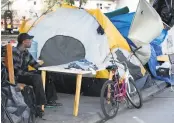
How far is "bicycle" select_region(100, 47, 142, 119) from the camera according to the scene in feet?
24.7

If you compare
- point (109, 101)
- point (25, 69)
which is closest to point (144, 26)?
point (109, 101)

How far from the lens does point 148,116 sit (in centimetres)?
795

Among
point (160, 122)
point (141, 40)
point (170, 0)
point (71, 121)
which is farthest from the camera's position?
point (170, 0)

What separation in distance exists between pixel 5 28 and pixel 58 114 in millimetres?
35964

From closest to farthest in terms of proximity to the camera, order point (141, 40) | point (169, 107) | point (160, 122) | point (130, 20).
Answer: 1. point (160, 122)
2. point (169, 107)
3. point (141, 40)
4. point (130, 20)

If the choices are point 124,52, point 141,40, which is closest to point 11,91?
point 124,52

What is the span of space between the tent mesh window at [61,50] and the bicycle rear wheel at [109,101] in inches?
60.9

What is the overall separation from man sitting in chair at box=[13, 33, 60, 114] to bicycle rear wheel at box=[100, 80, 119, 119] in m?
1.21

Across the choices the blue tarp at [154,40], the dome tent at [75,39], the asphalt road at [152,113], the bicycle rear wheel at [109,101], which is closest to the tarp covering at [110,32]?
the dome tent at [75,39]

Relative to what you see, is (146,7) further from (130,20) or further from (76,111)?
(76,111)

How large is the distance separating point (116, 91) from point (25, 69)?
1.88m

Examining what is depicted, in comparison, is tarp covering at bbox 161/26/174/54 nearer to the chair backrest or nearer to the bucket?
the bucket

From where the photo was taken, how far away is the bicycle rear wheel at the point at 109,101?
7.44 m

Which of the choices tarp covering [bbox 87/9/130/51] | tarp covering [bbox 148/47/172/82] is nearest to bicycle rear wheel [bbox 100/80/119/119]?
tarp covering [bbox 87/9/130/51]
